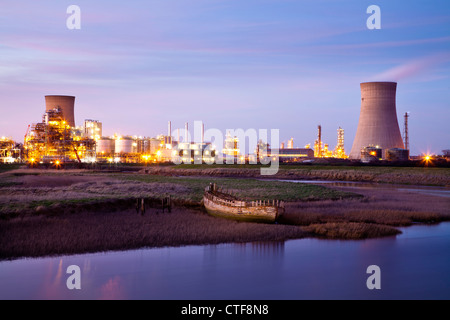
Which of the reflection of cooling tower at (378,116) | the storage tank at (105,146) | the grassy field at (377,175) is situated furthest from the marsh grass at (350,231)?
the storage tank at (105,146)

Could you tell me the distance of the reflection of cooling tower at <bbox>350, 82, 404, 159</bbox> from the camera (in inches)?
3371

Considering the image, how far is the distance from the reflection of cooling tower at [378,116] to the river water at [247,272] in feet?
227

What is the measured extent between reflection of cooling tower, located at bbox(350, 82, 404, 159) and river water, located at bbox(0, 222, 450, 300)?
6916cm

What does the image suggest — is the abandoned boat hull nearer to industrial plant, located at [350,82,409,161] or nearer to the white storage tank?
industrial plant, located at [350,82,409,161]

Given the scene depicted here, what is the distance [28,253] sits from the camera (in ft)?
58.2

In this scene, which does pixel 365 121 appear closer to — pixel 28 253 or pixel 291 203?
pixel 291 203

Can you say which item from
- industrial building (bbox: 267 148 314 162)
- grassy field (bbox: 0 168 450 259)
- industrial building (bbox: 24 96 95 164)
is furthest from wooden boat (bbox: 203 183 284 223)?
industrial building (bbox: 267 148 314 162)

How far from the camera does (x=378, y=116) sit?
288 feet

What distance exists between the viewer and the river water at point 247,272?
1470cm

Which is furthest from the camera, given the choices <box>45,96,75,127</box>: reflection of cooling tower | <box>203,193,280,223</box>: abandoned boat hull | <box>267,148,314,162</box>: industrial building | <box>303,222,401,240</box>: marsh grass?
<box>267,148,314,162</box>: industrial building

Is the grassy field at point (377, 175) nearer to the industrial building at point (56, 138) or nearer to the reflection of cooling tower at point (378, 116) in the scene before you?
the reflection of cooling tower at point (378, 116)

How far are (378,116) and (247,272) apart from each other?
255 feet

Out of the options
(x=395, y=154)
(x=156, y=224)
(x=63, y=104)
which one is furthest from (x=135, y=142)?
(x=156, y=224)
